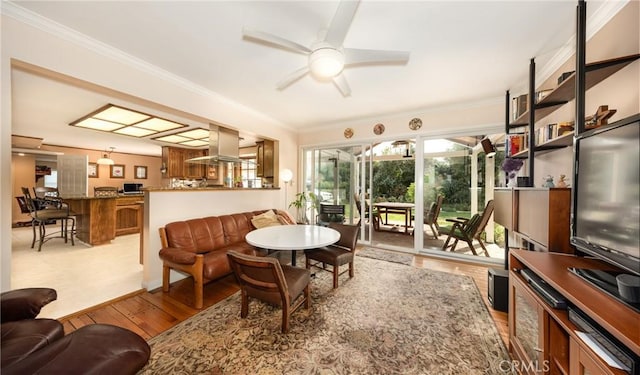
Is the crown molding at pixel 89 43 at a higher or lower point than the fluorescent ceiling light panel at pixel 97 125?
higher

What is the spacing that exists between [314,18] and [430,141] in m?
3.09

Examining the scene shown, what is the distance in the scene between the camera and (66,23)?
5.99 ft

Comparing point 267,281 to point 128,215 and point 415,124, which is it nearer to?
point 415,124

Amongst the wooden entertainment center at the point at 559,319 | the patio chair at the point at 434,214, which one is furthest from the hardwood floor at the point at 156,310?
the patio chair at the point at 434,214

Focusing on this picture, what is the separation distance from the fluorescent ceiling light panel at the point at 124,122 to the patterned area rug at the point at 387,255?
4467 mm

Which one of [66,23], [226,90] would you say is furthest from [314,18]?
[66,23]

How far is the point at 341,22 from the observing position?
4.71ft

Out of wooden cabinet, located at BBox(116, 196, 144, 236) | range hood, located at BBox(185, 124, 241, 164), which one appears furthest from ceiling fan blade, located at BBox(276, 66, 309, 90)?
wooden cabinet, located at BBox(116, 196, 144, 236)

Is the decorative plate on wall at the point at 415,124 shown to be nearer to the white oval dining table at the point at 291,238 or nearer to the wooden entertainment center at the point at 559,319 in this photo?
the white oval dining table at the point at 291,238

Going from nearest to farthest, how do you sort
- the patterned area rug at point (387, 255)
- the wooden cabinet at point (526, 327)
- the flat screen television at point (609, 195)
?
1. the flat screen television at point (609, 195)
2. the wooden cabinet at point (526, 327)
3. the patterned area rug at point (387, 255)

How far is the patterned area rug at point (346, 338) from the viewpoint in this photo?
1.51m

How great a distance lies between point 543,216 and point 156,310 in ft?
11.7

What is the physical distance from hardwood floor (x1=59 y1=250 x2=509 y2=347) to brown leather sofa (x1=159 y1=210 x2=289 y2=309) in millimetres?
143

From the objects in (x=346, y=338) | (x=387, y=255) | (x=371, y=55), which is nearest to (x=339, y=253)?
(x=346, y=338)
